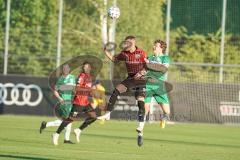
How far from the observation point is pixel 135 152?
20.3m

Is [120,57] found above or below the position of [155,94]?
above

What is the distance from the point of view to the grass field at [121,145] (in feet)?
62.4

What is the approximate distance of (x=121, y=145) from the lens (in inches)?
892

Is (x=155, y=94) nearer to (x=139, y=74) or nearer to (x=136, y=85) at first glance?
(x=136, y=85)

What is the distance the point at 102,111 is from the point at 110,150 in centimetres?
1395

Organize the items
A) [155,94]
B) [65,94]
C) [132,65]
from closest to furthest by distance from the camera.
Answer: [132,65]
[155,94]
[65,94]

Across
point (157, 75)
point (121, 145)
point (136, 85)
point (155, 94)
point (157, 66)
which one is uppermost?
point (157, 66)

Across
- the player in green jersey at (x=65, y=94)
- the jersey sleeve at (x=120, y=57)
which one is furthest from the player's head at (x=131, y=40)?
the player in green jersey at (x=65, y=94)

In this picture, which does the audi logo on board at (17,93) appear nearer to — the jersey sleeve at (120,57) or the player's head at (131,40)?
the jersey sleeve at (120,57)

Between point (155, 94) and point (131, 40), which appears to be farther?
point (155, 94)

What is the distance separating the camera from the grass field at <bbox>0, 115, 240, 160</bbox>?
19.0m

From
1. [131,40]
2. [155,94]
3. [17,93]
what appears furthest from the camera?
[17,93]

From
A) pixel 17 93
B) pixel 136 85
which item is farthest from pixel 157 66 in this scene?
pixel 17 93

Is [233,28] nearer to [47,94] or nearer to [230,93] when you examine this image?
[230,93]
